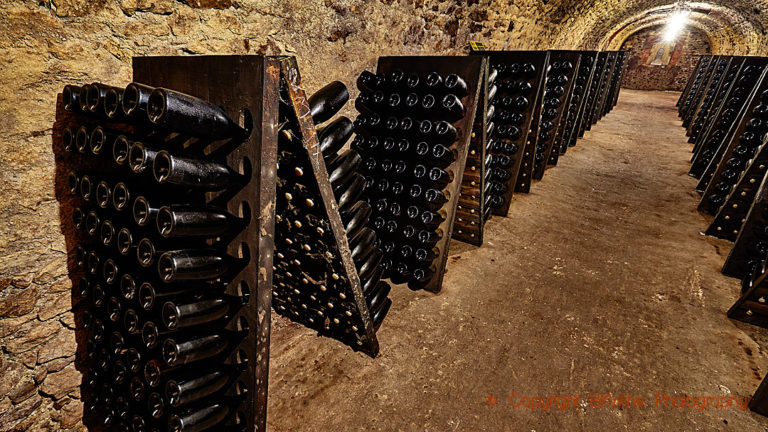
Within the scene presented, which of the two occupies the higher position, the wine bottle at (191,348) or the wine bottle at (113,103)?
the wine bottle at (113,103)

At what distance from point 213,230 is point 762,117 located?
5.22m

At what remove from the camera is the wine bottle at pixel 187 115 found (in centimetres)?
91

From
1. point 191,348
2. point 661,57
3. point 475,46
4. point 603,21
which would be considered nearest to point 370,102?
point 191,348

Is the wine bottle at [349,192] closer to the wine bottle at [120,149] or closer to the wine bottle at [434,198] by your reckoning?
the wine bottle at [434,198]

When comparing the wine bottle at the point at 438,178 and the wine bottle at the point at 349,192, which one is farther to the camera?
the wine bottle at the point at 438,178

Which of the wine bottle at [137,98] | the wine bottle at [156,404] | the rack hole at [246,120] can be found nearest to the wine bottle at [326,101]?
the rack hole at [246,120]

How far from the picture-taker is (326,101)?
4.66 ft

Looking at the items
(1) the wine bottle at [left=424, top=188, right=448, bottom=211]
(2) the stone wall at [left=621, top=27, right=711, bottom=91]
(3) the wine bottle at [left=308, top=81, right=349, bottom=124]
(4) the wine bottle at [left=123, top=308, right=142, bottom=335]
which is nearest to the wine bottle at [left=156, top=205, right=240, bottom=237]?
(4) the wine bottle at [left=123, top=308, right=142, bottom=335]

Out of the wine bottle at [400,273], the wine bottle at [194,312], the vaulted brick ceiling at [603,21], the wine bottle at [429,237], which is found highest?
the vaulted brick ceiling at [603,21]

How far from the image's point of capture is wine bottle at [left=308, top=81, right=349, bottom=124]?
140 cm

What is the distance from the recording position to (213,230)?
3.63 ft

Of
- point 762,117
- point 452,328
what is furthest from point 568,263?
point 762,117

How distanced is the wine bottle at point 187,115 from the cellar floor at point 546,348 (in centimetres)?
136

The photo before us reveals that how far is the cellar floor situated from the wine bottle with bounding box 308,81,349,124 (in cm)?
135
